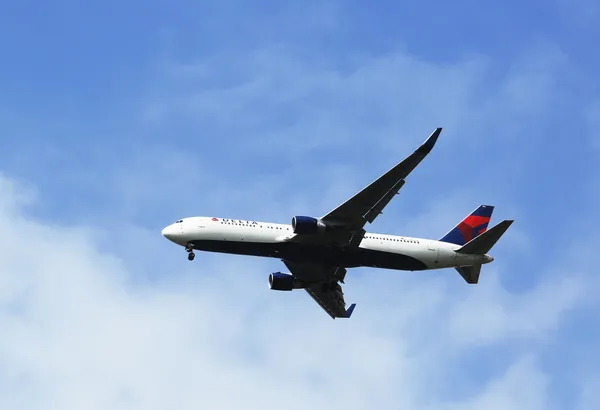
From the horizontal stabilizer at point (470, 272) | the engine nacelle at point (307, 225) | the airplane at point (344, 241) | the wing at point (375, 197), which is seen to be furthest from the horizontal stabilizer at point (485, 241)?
the engine nacelle at point (307, 225)

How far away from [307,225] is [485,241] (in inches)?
535

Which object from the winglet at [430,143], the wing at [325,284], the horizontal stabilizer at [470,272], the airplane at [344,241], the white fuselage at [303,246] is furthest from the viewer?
the wing at [325,284]

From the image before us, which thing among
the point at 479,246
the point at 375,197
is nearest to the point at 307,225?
the point at 375,197

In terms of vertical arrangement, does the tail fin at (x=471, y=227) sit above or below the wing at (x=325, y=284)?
above

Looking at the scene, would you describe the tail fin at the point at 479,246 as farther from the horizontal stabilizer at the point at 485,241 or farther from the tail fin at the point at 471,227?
the tail fin at the point at 471,227

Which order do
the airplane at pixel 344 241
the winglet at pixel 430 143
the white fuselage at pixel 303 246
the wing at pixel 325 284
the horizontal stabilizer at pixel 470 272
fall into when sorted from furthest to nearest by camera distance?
the wing at pixel 325 284
the horizontal stabilizer at pixel 470 272
the white fuselage at pixel 303 246
the airplane at pixel 344 241
the winglet at pixel 430 143

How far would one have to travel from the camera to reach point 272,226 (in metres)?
72.4

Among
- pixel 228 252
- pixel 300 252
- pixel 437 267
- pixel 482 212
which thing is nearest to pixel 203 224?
pixel 228 252

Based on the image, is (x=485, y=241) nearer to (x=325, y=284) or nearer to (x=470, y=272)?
(x=470, y=272)

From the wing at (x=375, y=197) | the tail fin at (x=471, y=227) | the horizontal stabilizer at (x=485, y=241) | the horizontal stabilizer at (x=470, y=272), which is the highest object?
the tail fin at (x=471, y=227)

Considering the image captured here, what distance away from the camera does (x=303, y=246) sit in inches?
2832

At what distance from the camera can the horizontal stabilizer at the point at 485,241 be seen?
71.8m

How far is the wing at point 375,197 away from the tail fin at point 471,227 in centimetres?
1048

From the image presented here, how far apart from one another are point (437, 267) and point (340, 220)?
32.2ft
